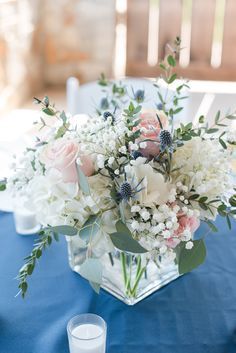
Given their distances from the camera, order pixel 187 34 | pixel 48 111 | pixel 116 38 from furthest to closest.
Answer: pixel 187 34, pixel 116 38, pixel 48 111

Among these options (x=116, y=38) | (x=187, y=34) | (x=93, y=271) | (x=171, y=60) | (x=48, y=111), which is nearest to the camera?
(x=93, y=271)

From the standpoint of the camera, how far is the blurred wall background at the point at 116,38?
4.12 meters

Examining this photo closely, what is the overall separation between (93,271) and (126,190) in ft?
0.44

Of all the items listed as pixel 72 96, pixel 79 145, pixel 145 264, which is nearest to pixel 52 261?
pixel 145 264

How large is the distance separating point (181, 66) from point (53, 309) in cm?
370

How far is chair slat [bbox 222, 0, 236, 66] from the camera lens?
13.8 ft

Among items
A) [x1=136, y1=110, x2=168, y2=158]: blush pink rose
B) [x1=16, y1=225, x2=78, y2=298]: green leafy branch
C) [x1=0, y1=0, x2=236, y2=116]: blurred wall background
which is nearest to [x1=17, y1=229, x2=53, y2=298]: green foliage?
[x1=16, y1=225, x2=78, y2=298]: green leafy branch

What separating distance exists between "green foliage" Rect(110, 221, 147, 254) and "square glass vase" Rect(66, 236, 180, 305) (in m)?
0.15

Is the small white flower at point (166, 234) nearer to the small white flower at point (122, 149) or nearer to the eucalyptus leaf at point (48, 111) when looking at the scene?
the small white flower at point (122, 149)

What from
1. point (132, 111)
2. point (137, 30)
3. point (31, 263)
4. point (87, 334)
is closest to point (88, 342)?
point (87, 334)

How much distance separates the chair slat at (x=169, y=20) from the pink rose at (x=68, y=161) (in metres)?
3.61

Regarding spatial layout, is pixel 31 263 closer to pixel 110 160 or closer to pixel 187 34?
pixel 110 160

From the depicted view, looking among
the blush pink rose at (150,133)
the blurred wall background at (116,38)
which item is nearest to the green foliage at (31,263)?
the blush pink rose at (150,133)

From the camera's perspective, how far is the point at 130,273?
998 mm
